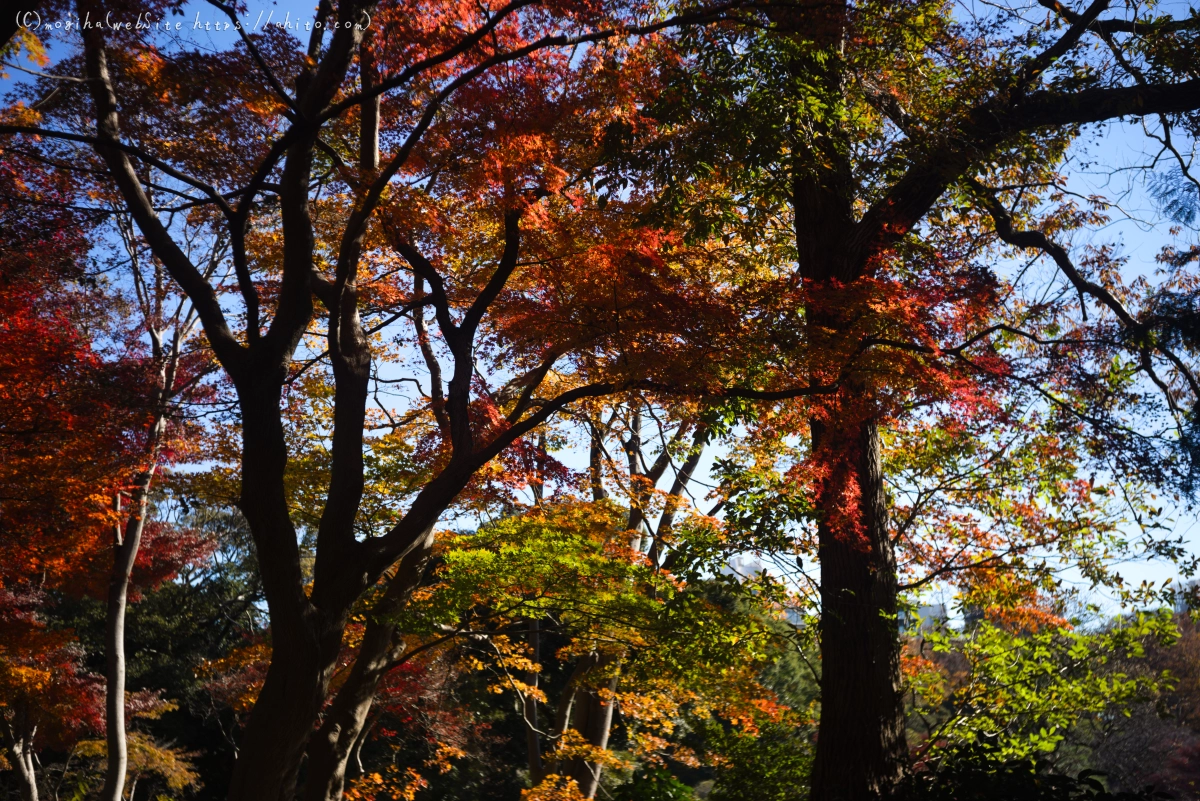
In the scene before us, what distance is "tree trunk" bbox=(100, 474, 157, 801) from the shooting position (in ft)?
29.4

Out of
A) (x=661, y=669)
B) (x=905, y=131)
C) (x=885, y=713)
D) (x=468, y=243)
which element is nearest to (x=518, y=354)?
(x=468, y=243)

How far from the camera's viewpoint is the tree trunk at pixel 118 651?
8.95 meters

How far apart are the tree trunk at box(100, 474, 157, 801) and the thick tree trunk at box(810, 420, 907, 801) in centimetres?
763

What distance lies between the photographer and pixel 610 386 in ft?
18.7

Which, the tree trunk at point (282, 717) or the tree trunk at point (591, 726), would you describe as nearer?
the tree trunk at point (282, 717)

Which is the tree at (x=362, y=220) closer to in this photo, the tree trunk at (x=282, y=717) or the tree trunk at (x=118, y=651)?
the tree trunk at (x=282, y=717)

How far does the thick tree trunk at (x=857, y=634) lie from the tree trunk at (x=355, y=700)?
3.68m

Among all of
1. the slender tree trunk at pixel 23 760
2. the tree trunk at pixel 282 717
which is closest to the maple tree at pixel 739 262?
the tree trunk at pixel 282 717

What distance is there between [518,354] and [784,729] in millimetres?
5461

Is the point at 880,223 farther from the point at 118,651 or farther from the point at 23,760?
the point at 23,760

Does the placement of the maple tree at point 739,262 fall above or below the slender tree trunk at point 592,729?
above

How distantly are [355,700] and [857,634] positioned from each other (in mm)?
4674

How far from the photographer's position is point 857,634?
5.66m

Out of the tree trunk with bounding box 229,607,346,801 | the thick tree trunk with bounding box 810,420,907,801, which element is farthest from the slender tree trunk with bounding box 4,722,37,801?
the thick tree trunk with bounding box 810,420,907,801
